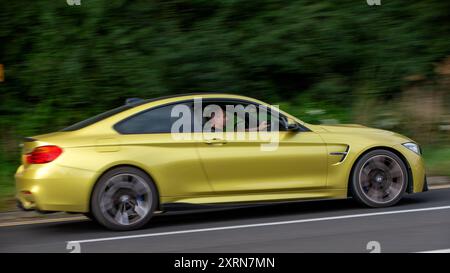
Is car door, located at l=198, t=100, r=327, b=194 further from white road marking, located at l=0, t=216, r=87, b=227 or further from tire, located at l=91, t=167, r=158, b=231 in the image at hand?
white road marking, located at l=0, t=216, r=87, b=227

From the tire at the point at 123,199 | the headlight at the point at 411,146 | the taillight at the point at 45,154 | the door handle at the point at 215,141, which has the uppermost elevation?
the door handle at the point at 215,141

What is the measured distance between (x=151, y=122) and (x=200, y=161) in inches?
27.7

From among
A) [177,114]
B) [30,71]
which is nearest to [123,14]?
[30,71]

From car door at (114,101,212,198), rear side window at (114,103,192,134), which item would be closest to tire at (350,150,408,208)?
car door at (114,101,212,198)

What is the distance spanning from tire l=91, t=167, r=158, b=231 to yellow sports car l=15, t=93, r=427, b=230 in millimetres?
11

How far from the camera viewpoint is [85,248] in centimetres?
747

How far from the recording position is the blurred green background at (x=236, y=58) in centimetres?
1299

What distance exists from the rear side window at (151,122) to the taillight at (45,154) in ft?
2.49

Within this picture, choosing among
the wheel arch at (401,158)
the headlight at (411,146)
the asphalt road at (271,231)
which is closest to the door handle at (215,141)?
the asphalt road at (271,231)

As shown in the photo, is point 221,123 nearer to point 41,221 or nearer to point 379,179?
point 379,179
